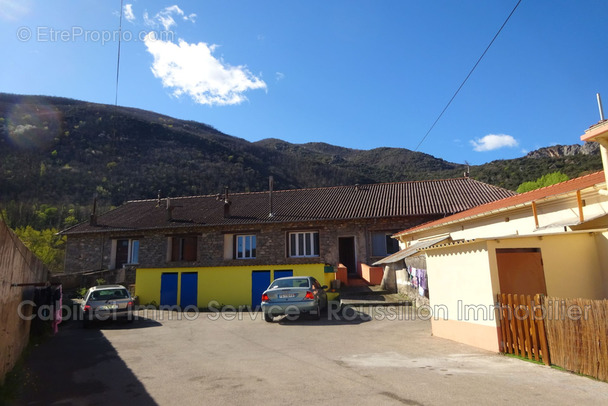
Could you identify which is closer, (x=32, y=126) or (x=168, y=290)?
(x=168, y=290)

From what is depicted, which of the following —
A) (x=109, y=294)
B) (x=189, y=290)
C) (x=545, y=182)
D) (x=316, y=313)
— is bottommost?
(x=316, y=313)

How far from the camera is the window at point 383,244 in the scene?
22.3 m

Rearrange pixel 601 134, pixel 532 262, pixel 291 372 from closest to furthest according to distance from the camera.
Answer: pixel 291 372
pixel 601 134
pixel 532 262

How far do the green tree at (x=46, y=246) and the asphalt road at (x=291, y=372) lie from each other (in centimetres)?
2422

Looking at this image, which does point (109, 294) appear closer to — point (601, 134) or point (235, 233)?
point (235, 233)

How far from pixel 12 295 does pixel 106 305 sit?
22.3 ft

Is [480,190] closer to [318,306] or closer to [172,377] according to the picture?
[318,306]

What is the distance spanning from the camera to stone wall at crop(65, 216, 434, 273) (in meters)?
22.4

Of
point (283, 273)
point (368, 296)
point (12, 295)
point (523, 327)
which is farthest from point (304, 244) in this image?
point (12, 295)

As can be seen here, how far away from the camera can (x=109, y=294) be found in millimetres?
13812

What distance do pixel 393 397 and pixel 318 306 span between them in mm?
7860

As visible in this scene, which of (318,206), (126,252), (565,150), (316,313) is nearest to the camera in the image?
(316,313)

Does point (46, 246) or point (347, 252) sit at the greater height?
point (46, 246)

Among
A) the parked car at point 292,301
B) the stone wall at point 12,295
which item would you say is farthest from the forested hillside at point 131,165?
the stone wall at point 12,295
